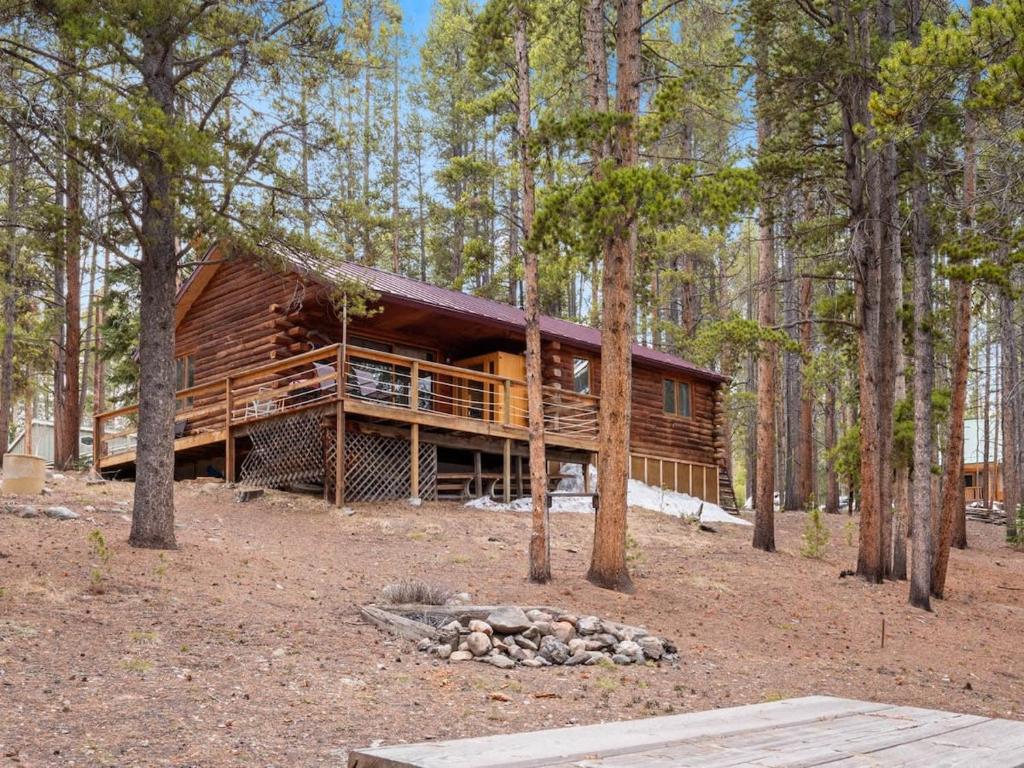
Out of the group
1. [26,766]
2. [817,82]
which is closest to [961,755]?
[26,766]

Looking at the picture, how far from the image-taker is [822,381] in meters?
30.5

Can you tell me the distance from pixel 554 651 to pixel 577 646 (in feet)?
0.90

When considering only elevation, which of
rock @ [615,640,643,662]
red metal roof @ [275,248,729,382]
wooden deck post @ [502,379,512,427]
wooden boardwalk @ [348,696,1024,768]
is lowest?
rock @ [615,640,643,662]

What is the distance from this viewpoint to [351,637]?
872 centimetres

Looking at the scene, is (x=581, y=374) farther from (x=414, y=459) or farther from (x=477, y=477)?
(x=414, y=459)

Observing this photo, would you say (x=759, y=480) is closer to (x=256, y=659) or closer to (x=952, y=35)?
(x=952, y=35)

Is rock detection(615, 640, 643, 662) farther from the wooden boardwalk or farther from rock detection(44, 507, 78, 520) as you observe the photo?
rock detection(44, 507, 78, 520)

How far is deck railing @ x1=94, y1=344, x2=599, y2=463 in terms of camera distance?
58.5 feet

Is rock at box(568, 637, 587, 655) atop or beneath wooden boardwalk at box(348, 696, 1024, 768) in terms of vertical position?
beneath

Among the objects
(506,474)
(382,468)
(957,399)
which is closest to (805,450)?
(506,474)

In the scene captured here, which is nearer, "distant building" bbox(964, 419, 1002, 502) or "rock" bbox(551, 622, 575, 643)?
"rock" bbox(551, 622, 575, 643)

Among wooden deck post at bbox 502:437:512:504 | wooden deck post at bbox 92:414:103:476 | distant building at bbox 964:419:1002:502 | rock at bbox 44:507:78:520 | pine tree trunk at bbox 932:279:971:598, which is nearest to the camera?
rock at bbox 44:507:78:520

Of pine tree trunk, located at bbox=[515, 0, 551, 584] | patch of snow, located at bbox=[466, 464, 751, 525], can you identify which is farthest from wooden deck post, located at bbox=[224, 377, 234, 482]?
pine tree trunk, located at bbox=[515, 0, 551, 584]

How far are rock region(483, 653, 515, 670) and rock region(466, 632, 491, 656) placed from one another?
0.09 metres
